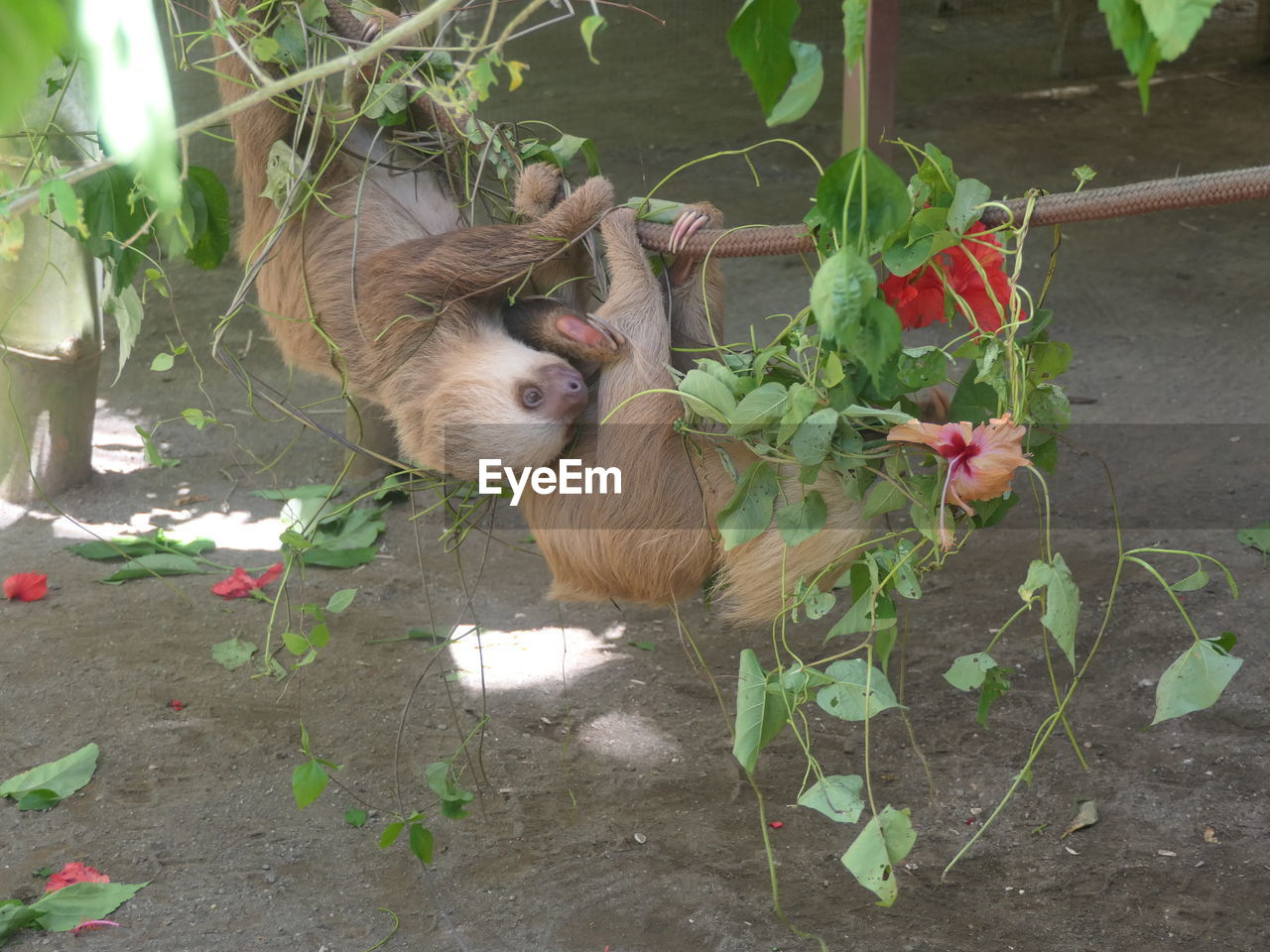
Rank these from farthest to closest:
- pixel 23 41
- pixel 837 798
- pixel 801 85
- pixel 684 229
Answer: pixel 684 229 < pixel 837 798 < pixel 801 85 < pixel 23 41

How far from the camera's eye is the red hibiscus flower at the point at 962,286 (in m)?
2.62

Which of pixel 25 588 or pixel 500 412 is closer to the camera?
pixel 500 412

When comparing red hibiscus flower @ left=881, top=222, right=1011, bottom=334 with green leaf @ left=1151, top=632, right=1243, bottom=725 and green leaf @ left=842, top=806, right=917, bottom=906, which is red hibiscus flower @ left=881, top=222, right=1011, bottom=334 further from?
green leaf @ left=842, top=806, right=917, bottom=906

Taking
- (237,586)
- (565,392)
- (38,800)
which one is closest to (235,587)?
(237,586)

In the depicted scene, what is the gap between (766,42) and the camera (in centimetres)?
128

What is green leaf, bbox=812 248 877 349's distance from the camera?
1595mm

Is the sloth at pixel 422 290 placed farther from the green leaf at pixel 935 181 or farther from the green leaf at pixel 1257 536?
the green leaf at pixel 1257 536

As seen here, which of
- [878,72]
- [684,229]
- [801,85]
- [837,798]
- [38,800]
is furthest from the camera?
[878,72]

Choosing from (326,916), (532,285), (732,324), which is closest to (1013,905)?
(326,916)

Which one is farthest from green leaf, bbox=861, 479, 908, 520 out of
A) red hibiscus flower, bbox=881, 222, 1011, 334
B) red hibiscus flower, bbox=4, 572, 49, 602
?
red hibiscus flower, bbox=4, 572, 49, 602

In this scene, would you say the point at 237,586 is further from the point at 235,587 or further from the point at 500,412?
the point at 500,412

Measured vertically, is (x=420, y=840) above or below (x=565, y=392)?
below

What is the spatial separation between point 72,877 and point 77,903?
11cm

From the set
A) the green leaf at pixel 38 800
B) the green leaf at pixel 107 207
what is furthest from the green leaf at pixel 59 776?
the green leaf at pixel 107 207
